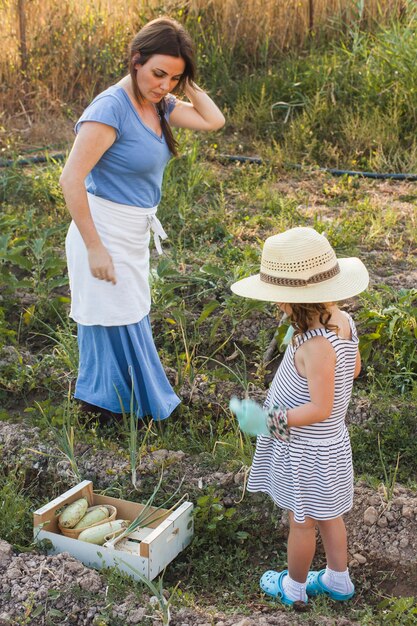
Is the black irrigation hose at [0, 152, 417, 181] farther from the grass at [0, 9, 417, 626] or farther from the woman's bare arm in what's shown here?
the woman's bare arm

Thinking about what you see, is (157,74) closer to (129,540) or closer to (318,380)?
(318,380)

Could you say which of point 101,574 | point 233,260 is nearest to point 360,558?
point 101,574

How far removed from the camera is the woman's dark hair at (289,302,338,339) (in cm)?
243

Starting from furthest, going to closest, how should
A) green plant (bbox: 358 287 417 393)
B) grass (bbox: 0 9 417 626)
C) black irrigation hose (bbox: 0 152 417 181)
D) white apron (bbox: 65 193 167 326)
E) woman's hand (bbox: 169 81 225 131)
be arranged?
black irrigation hose (bbox: 0 152 417 181), green plant (bbox: 358 287 417 393), woman's hand (bbox: 169 81 225 131), white apron (bbox: 65 193 167 326), grass (bbox: 0 9 417 626)

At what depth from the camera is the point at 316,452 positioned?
8.20 ft

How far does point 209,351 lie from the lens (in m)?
4.12

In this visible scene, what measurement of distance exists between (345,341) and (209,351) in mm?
1722

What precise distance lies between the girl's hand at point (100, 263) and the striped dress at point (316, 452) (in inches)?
33.8

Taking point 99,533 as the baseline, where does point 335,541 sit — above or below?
above

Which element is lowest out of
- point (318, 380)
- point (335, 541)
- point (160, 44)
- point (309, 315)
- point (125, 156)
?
point (335, 541)

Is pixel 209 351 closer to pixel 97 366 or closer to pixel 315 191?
pixel 97 366

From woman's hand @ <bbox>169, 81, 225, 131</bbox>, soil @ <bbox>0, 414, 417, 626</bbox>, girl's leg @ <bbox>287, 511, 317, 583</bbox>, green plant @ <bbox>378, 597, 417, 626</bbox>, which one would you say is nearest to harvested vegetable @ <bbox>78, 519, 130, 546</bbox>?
soil @ <bbox>0, 414, 417, 626</bbox>

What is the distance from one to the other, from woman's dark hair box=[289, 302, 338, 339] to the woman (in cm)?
91

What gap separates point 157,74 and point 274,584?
5.71 ft
